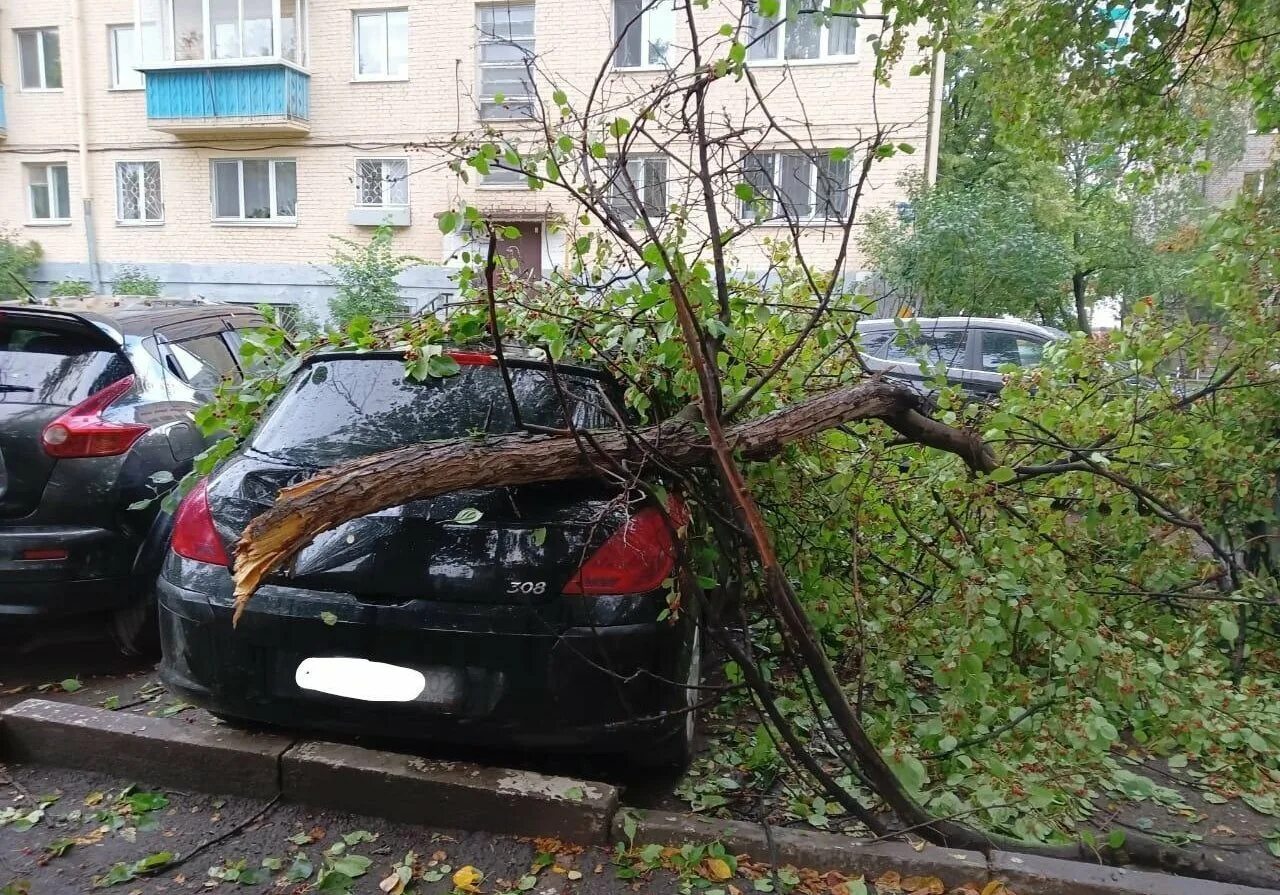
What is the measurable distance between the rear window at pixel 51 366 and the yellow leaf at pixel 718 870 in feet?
10.8

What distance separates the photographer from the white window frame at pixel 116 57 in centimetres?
1934

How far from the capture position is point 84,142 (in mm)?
19375

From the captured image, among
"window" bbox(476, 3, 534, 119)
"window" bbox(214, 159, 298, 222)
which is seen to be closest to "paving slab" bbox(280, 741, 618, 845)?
"window" bbox(476, 3, 534, 119)

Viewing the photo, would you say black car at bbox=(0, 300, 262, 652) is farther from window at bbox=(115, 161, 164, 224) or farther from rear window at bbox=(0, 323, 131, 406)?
window at bbox=(115, 161, 164, 224)

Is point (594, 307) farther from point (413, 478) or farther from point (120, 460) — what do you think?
point (120, 460)

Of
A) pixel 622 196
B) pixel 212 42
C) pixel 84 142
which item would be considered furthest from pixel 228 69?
pixel 622 196

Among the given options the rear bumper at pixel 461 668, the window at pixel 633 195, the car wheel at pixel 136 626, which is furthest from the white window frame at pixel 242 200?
the rear bumper at pixel 461 668

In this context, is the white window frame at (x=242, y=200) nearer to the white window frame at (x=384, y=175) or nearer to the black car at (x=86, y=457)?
the white window frame at (x=384, y=175)

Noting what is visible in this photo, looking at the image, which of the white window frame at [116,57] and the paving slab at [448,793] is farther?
the white window frame at [116,57]

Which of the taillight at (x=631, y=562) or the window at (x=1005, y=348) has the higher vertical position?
the window at (x=1005, y=348)

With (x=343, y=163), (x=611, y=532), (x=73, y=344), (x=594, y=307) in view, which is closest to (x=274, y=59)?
(x=343, y=163)

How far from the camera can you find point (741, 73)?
2.85 m

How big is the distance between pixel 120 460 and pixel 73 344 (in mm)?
691

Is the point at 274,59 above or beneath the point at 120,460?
above
